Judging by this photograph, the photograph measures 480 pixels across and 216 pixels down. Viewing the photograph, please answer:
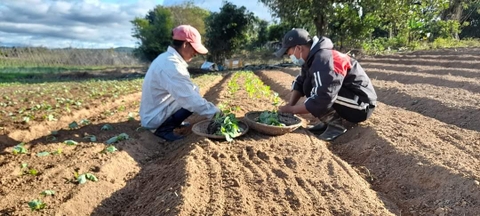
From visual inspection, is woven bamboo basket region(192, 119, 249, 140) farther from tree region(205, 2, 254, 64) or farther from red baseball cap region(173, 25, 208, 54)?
tree region(205, 2, 254, 64)

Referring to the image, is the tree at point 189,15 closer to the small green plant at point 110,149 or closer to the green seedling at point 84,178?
the small green plant at point 110,149

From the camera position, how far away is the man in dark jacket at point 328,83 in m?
4.30

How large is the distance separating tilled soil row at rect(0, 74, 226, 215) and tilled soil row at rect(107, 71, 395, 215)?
25cm

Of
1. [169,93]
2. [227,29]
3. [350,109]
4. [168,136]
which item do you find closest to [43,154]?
[168,136]

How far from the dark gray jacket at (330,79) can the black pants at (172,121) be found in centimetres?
174

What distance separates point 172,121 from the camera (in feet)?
16.8

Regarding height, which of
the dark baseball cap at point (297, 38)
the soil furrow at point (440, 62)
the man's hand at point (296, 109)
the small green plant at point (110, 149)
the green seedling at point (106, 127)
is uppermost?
the dark baseball cap at point (297, 38)

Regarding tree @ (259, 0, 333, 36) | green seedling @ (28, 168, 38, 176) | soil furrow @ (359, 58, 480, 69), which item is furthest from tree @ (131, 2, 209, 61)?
green seedling @ (28, 168, 38, 176)

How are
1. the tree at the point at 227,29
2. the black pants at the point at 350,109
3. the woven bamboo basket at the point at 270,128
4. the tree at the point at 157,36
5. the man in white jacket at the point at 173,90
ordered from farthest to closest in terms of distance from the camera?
1. the tree at the point at 157,36
2. the tree at the point at 227,29
3. the black pants at the point at 350,109
4. the man in white jacket at the point at 173,90
5. the woven bamboo basket at the point at 270,128

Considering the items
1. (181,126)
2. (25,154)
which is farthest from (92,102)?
(25,154)

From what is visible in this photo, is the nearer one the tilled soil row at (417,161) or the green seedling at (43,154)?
the tilled soil row at (417,161)

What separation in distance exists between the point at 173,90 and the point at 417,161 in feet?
9.75

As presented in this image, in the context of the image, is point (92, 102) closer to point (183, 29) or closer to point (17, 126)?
point (17, 126)

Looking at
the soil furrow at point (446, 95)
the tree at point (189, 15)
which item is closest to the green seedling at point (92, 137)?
the soil furrow at point (446, 95)
